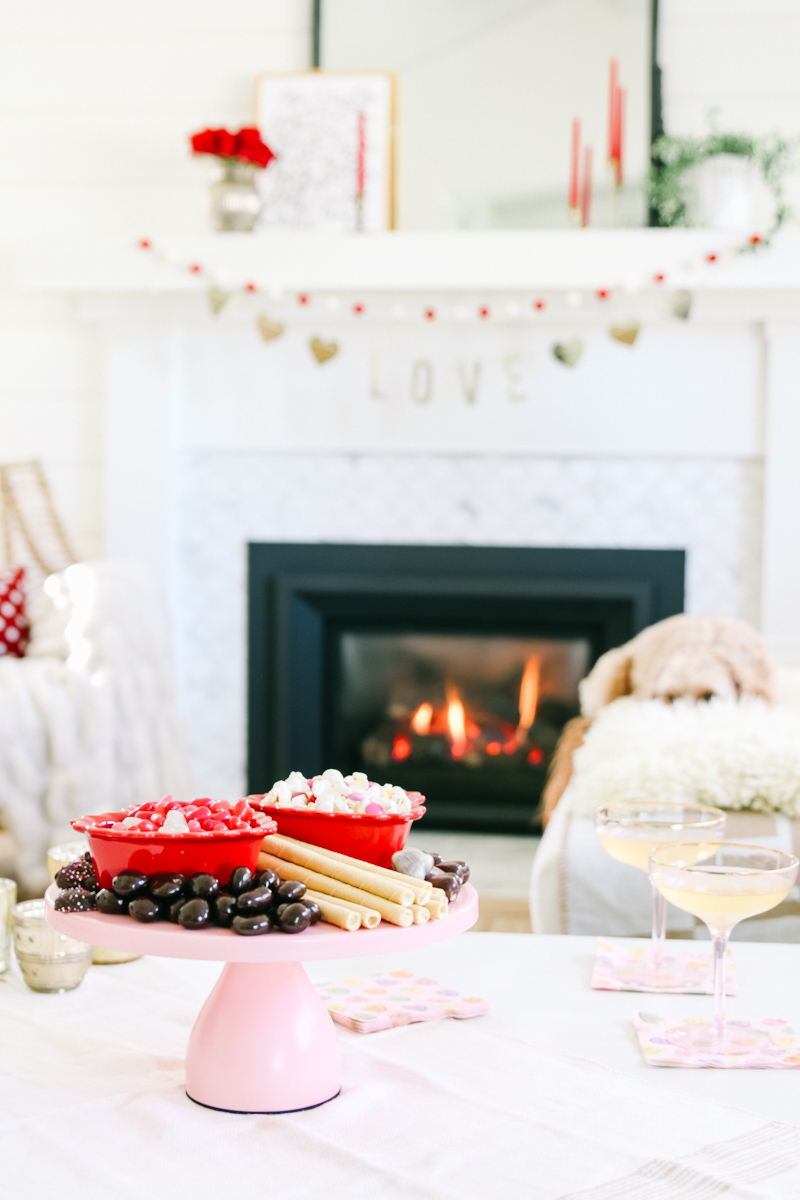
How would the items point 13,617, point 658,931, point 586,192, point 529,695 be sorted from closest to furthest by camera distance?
point 658,931 → point 13,617 → point 586,192 → point 529,695

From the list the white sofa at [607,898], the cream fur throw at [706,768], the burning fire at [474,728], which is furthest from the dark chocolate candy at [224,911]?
the burning fire at [474,728]

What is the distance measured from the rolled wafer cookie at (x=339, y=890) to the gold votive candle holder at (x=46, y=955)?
211mm

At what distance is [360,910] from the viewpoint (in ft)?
2.45

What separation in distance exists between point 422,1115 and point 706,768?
105cm

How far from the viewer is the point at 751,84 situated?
3119 millimetres

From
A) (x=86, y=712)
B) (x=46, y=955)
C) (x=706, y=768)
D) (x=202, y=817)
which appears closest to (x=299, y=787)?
(x=202, y=817)

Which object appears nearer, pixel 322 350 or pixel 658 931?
pixel 658 931

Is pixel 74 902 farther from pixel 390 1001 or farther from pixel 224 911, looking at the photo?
pixel 390 1001

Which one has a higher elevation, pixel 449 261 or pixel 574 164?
pixel 574 164

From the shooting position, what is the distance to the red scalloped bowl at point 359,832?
0.86 meters

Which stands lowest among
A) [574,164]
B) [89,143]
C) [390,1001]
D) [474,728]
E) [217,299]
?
[474,728]

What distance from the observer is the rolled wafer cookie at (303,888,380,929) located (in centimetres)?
74

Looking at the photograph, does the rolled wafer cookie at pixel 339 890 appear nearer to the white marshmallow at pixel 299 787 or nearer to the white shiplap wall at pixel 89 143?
the white marshmallow at pixel 299 787

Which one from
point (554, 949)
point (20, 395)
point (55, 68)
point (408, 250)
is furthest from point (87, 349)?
point (554, 949)
